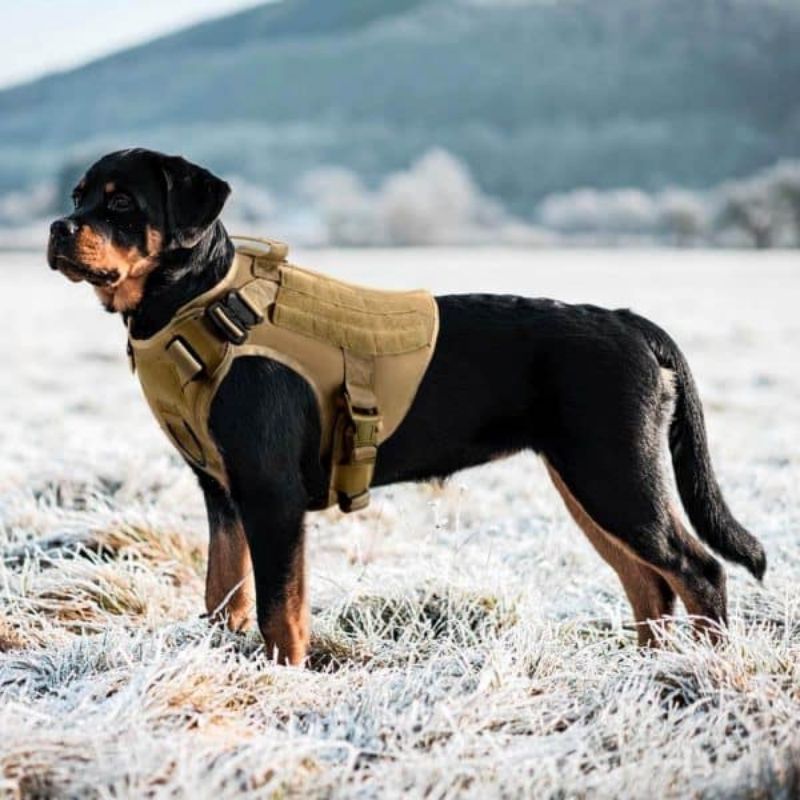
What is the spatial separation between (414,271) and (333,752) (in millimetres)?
23210

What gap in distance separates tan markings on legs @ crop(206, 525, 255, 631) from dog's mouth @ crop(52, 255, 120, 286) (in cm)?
91

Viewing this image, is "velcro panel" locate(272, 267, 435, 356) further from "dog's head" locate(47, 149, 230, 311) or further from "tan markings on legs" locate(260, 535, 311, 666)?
"tan markings on legs" locate(260, 535, 311, 666)

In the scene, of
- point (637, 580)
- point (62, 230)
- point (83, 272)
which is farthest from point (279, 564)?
point (637, 580)

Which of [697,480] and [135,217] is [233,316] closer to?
[135,217]

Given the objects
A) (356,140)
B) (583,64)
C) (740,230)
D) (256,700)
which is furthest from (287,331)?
(583,64)

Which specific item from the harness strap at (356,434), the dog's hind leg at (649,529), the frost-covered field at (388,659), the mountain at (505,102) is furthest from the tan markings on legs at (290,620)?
the mountain at (505,102)

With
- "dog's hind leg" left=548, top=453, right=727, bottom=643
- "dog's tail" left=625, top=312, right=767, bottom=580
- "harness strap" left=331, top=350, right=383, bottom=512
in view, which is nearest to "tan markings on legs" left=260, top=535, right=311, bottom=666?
"harness strap" left=331, top=350, right=383, bottom=512

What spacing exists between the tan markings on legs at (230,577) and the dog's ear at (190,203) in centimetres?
95

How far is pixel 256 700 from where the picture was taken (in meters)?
3.21

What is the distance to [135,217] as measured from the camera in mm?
3381

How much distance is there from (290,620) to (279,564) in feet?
0.59

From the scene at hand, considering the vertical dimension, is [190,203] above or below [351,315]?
above

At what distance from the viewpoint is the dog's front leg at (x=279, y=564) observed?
3.39 meters

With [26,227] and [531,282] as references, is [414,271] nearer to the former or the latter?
[531,282]
